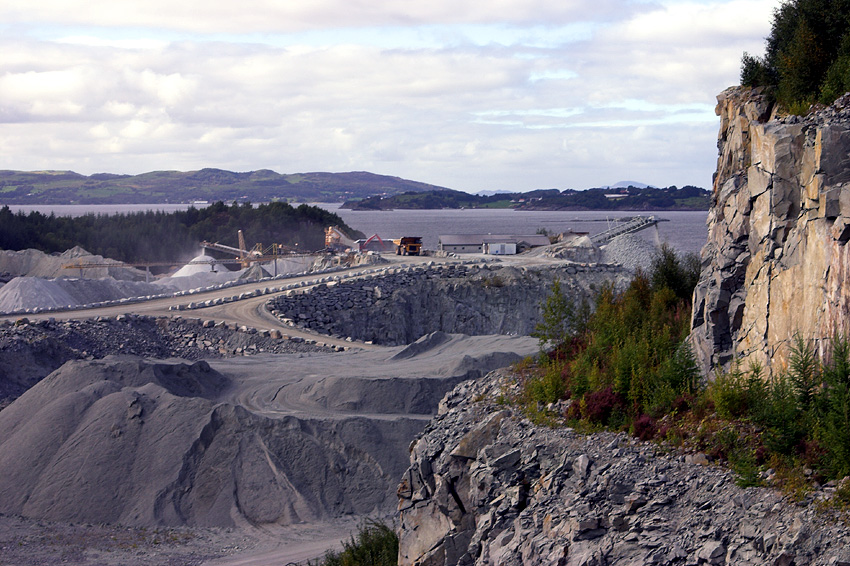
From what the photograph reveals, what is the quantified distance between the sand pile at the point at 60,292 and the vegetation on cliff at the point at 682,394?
35.1 metres

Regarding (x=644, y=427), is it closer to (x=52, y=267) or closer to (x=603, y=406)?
(x=603, y=406)

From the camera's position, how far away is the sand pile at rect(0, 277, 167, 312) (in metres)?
42.7

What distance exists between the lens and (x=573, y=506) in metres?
9.24


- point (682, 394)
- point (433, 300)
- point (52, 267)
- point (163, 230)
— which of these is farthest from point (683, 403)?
point (163, 230)

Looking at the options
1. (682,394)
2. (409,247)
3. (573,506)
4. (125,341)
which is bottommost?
(125,341)

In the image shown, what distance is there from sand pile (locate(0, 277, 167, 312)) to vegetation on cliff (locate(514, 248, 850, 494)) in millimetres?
35065

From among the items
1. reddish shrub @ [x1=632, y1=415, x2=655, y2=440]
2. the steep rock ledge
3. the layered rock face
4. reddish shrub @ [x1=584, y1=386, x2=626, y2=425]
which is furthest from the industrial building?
reddish shrub @ [x1=632, y1=415, x2=655, y2=440]

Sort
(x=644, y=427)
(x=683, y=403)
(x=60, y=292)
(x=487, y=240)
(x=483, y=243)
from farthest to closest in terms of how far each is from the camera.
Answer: (x=487, y=240)
(x=483, y=243)
(x=60, y=292)
(x=683, y=403)
(x=644, y=427)

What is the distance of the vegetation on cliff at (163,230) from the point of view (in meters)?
74.9

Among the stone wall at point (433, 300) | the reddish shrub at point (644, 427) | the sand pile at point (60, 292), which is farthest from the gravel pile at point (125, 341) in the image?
the reddish shrub at point (644, 427)

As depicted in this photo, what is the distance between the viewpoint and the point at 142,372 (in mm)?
23578

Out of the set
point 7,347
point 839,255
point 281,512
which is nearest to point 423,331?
point 7,347

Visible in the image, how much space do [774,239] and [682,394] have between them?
7.38 feet

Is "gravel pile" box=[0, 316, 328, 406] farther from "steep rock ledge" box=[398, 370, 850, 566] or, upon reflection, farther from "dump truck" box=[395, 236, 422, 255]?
"dump truck" box=[395, 236, 422, 255]
